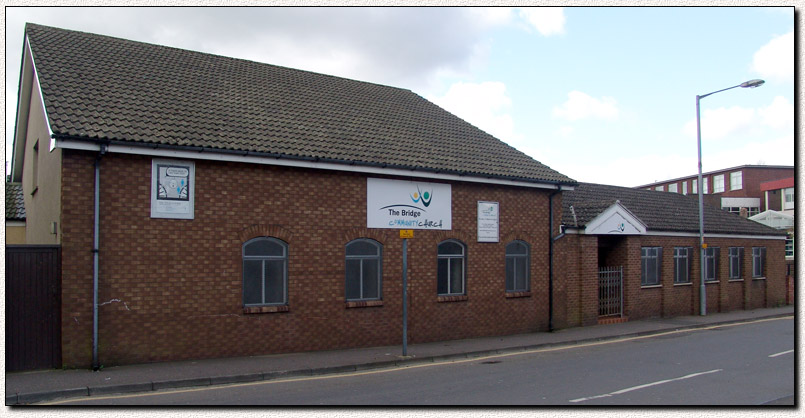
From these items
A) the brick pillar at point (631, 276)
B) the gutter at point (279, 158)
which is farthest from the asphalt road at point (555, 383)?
the brick pillar at point (631, 276)

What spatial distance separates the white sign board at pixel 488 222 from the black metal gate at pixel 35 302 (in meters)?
9.25

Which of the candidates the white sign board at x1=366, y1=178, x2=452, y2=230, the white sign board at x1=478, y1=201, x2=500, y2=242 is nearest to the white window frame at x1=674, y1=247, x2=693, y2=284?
the white sign board at x1=478, y1=201, x2=500, y2=242

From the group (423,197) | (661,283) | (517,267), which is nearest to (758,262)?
(661,283)

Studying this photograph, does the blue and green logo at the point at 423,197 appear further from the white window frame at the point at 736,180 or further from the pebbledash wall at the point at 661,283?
the white window frame at the point at 736,180

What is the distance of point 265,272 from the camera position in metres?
13.4

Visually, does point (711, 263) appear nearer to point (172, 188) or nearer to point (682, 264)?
point (682, 264)

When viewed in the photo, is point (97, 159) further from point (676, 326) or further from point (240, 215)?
point (676, 326)

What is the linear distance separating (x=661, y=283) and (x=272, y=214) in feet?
46.7

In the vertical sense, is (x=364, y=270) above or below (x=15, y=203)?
below

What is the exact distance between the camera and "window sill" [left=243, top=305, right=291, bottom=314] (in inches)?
516

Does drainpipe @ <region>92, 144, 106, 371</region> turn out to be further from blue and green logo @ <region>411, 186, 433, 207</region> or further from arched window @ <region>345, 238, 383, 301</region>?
blue and green logo @ <region>411, 186, 433, 207</region>

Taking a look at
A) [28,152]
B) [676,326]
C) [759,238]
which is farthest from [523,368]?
[759,238]

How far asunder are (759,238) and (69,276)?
2533cm

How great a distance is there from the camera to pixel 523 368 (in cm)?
1232
